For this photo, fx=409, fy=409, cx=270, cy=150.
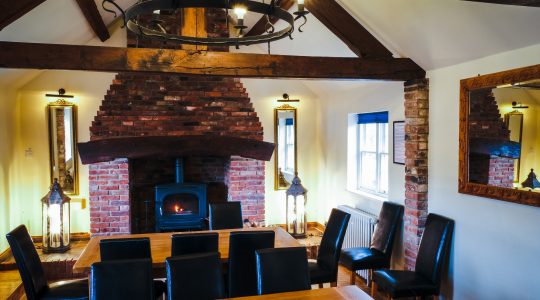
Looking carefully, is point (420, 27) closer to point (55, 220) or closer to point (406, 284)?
point (406, 284)

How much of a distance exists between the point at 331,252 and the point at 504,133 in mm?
1710

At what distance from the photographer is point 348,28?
3.88 meters

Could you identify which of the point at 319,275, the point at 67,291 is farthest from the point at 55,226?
the point at 319,275

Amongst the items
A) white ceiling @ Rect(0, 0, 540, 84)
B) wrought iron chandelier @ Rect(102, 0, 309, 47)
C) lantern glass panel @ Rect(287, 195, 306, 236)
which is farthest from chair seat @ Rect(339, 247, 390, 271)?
wrought iron chandelier @ Rect(102, 0, 309, 47)

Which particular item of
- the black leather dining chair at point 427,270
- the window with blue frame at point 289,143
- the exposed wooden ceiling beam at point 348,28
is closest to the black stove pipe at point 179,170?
the window with blue frame at point 289,143

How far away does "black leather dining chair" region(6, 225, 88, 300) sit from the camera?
114 inches

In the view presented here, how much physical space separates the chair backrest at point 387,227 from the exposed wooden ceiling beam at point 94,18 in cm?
369

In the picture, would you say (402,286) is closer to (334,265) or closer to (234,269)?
(334,265)

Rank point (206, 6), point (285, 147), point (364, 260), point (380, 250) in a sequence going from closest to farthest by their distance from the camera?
point (206, 6) → point (364, 260) → point (380, 250) → point (285, 147)

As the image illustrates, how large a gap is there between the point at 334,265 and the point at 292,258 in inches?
44.9

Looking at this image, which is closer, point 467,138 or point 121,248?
point 121,248

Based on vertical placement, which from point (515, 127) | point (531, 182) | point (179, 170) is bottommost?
point (179, 170)

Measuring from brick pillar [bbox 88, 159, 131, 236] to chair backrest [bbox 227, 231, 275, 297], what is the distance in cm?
281

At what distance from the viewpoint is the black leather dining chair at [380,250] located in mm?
3977
